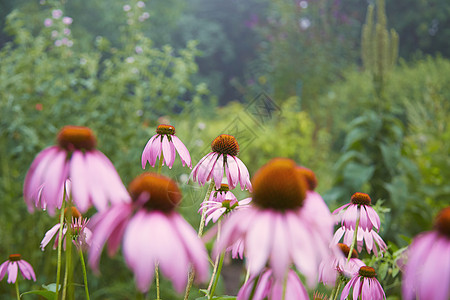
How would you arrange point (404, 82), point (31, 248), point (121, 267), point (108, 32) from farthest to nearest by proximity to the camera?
1. point (108, 32)
2. point (404, 82)
3. point (121, 267)
4. point (31, 248)

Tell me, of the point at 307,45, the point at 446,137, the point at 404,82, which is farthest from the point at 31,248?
the point at 307,45

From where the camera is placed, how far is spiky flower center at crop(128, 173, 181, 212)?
324mm

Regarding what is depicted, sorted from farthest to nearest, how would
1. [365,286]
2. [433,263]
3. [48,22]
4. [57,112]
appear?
1. [48,22]
2. [57,112]
3. [365,286]
4. [433,263]

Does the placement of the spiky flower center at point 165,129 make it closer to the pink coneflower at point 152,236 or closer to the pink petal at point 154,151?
the pink petal at point 154,151

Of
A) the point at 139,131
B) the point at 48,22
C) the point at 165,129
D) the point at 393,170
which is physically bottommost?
the point at 393,170

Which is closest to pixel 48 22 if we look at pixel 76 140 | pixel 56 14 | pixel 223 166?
pixel 56 14

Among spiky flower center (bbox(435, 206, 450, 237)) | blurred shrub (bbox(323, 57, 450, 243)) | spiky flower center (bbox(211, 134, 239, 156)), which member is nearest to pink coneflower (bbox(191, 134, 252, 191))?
spiky flower center (bbox(211, 134, 239, 156))

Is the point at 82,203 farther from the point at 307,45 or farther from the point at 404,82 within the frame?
the point at 307,45

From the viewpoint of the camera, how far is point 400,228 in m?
2.08

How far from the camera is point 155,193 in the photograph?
325 millimetres

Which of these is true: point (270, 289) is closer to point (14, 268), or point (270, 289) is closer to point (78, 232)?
point (78, 232)

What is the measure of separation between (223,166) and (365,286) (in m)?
0.25

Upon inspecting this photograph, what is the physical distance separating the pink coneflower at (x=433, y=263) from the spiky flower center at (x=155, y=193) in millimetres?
195

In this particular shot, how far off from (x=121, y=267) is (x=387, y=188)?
1357 millimetres
